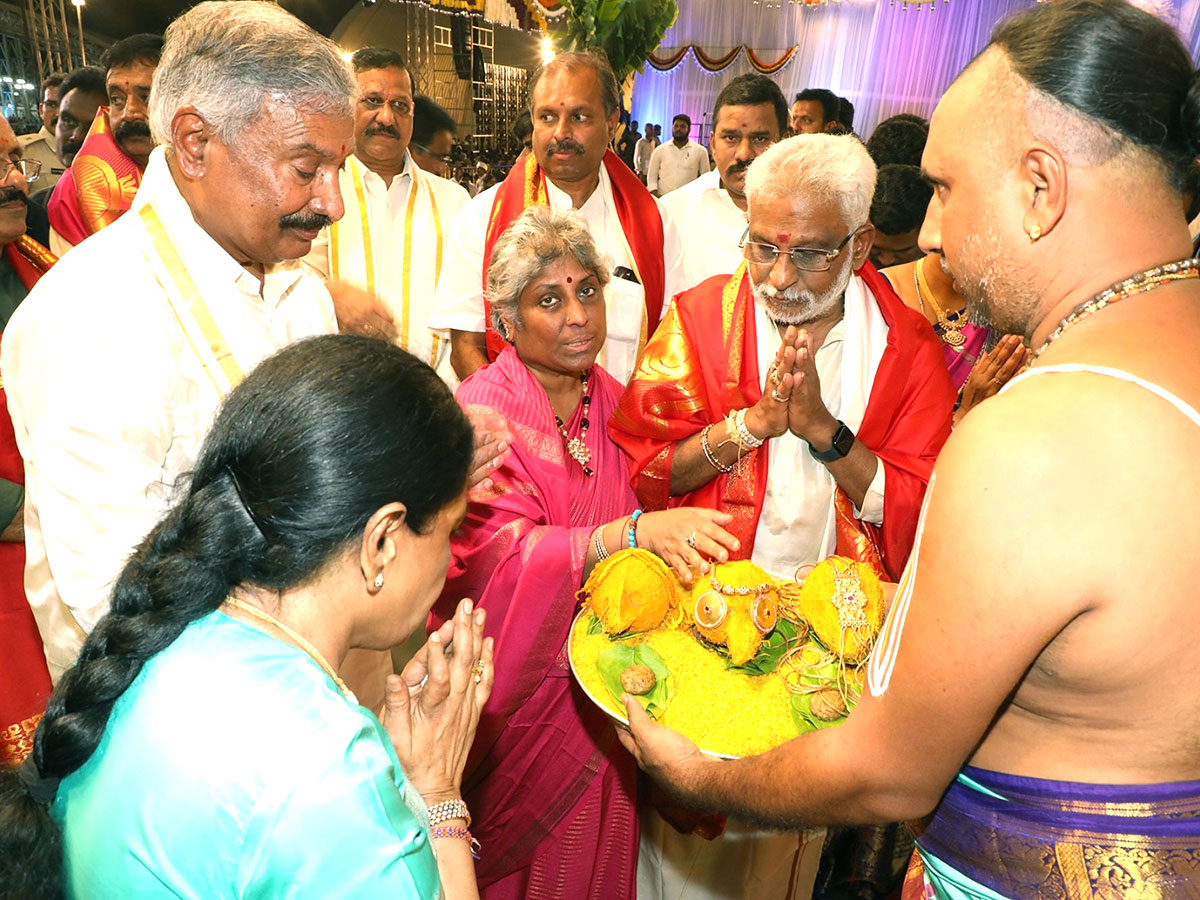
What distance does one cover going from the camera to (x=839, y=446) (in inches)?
104

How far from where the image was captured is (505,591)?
2574 mm

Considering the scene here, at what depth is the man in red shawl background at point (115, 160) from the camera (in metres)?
3.96

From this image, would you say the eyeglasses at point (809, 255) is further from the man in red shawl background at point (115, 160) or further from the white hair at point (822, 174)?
the man in red shawl background at point (115, 160)

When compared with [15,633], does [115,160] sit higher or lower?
higher

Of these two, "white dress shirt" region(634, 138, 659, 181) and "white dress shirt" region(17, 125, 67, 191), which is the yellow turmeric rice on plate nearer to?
"white dress shirt" region(17, 125, 67, 191)

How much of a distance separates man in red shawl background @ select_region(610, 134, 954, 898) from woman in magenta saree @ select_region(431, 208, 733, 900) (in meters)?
0.23

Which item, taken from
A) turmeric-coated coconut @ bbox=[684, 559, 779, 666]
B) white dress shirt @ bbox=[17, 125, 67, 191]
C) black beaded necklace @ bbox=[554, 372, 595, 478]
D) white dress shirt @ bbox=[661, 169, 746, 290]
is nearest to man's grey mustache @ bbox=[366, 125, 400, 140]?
white dress shirt @ bbox=[661, 169, 746, 290]

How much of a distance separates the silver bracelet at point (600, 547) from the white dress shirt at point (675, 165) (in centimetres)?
1070

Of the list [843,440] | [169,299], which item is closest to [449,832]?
[169,299]

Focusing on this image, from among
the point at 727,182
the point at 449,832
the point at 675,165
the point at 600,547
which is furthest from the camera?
the point at 675,165

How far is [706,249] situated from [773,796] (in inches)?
130

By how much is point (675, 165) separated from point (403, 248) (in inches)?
346

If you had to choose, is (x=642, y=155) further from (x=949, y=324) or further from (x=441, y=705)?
(x=441, y=705)

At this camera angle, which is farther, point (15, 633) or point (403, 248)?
point (403, 248)
